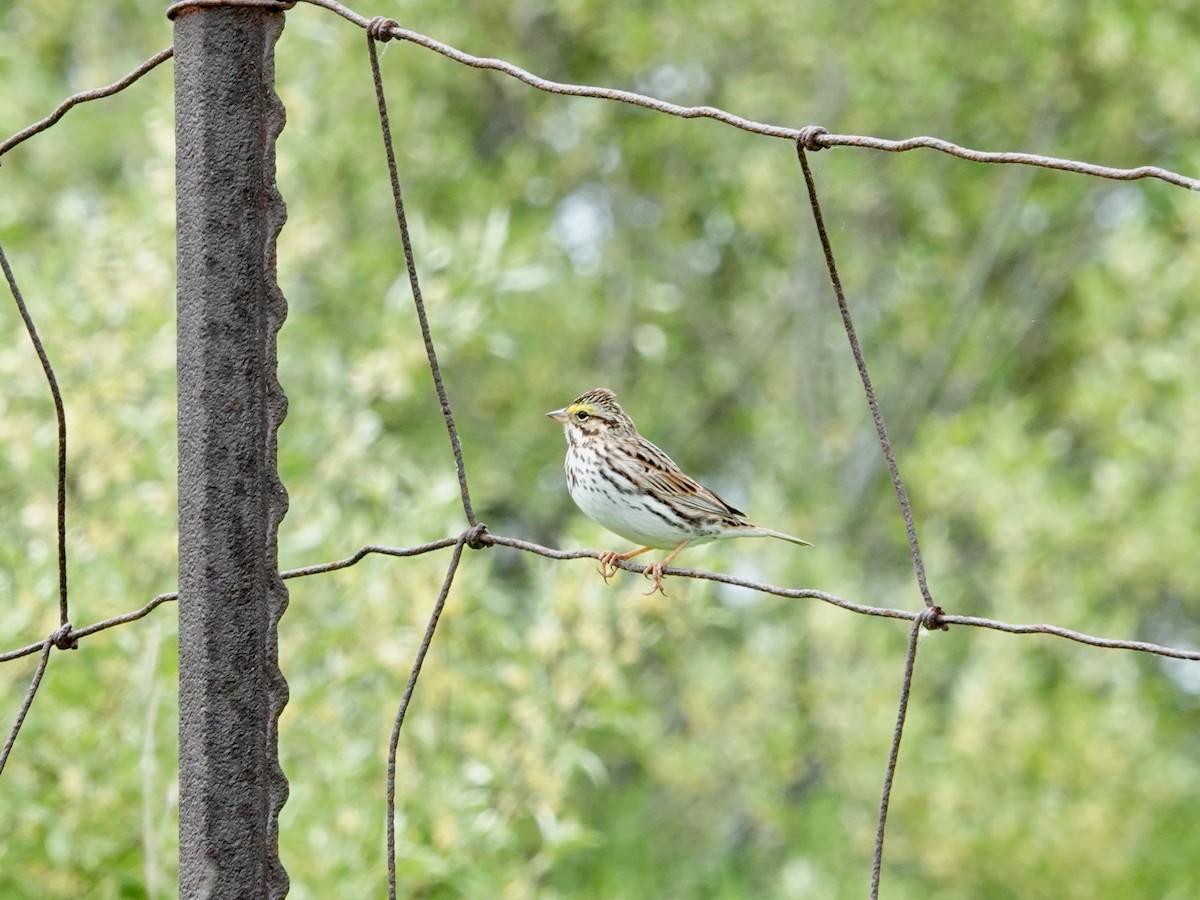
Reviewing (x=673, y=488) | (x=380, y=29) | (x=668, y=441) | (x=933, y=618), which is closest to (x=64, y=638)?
(x=380, y=29)

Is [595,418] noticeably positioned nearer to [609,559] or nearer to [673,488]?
[673,488]

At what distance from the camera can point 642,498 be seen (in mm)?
3223

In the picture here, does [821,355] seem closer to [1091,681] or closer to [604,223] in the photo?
[604,223]

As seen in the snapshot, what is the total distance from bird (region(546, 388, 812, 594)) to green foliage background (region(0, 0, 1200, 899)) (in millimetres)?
628

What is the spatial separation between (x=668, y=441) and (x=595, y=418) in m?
4.52

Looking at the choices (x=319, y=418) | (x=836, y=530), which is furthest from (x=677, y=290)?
(x=319, y=418)

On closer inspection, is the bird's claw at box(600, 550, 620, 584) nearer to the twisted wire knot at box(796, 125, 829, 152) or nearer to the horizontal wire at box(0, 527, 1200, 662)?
the horizontal wire at box(0, 527, 1200, 662)

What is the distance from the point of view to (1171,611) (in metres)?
7.02

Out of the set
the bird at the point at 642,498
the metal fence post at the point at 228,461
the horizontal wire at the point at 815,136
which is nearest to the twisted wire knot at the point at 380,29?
the horizontal wire at the point at 815,136

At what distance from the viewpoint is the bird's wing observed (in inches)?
128

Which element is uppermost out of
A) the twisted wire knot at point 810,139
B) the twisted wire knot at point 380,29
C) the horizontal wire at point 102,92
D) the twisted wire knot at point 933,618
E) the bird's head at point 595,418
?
the bird's head at point 595,418

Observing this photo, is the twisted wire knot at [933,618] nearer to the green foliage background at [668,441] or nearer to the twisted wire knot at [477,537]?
the twisted wire knot at [477,537]

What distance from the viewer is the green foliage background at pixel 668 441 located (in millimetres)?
3717

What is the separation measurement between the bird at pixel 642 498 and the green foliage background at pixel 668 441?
2.06ft
